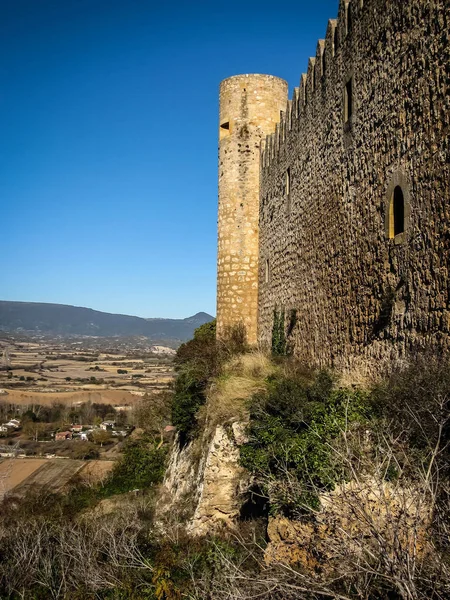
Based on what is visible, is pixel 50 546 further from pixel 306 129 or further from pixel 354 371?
pixel 306 129

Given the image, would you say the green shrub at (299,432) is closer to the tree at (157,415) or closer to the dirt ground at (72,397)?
the tree at (157,415)

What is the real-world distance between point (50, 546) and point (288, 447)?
5350 mm

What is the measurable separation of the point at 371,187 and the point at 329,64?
3943mm

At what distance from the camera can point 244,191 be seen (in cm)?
1898

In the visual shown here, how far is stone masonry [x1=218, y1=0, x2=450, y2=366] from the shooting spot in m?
7.20

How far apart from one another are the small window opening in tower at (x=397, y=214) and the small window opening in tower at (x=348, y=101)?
9.04 ft

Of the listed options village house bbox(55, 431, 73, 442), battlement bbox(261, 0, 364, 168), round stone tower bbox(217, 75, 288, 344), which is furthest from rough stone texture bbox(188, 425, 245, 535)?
village house bbox(55, 431, 73, 442)

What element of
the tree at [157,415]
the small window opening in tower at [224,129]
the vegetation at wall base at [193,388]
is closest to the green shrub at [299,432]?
the vegetation at wall base at [193,388]

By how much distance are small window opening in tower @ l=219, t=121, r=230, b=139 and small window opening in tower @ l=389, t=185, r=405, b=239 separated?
11.8 metres

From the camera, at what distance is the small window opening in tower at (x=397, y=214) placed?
8.20 m

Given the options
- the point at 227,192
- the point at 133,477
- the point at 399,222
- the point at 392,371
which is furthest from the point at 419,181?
the point at 133,477

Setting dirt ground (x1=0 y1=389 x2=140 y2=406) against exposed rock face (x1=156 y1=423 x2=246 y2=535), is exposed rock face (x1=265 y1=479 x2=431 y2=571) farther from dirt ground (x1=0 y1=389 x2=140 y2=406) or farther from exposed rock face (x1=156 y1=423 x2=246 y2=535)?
dirt ground (x1=0 y1=389 x2=140 y2=406)

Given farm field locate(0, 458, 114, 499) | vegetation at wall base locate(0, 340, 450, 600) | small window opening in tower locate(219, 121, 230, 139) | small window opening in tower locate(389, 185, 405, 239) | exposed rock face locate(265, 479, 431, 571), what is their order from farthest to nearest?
farm field locate(0, 458, 114, 499) → small window opening in tower locate(219, 121, 230, 139) → small window opening in tower locate(389, 185, 405, 239) → vegetation at wall base locate(0, 340, 450, 600) → exposed rock face locate(265, 479, 431, 571)

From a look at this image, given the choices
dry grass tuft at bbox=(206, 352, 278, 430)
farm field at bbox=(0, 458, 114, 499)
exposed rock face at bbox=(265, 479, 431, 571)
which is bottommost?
farm field at bbox=(0, 458, 114, 499)
